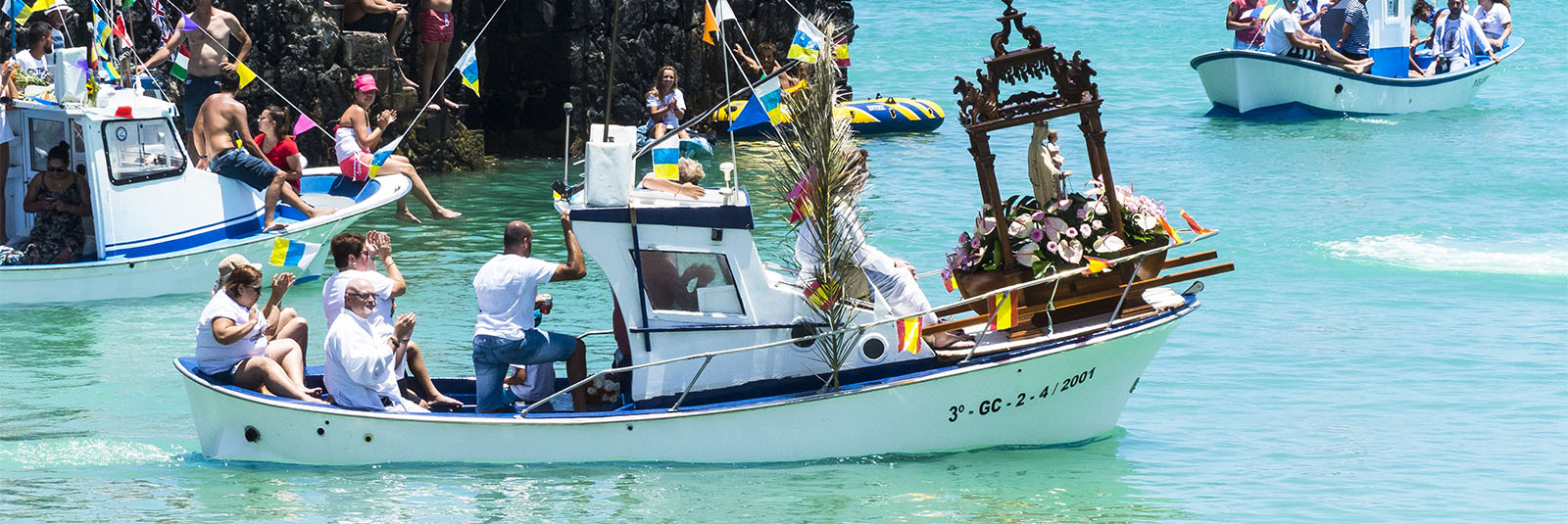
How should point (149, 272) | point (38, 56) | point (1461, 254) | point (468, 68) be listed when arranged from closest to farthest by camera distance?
point (149, 272) → point (38, 56) → point (468, 68) → point (1461, 254)

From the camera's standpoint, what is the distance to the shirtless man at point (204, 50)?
19250 millimetres

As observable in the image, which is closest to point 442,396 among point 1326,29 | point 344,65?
point 344,65

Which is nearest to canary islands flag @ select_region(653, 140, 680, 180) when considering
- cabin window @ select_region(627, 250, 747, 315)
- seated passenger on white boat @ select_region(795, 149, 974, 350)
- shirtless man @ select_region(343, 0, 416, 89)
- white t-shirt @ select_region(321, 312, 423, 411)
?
cabin window @ select_region(627, 250, 747, 315)

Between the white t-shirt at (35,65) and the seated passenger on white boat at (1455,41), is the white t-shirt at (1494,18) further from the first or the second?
the white t-shirt at (35,65)

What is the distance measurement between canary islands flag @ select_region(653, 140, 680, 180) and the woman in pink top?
75.5 ft

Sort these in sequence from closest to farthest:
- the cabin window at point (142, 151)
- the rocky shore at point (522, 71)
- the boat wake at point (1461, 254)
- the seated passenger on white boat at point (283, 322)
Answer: the seated passenger on white boat at point (283, 322), the cabin window at point (142, 151), the boat wake at point (1461, 254), the rocky shore at point (522, 71)

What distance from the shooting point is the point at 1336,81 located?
31.4m

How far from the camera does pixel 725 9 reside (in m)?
22.3

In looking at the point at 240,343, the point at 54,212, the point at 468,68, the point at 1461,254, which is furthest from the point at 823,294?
the point at 1461,254

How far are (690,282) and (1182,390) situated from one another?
5134 mm

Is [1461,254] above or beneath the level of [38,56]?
beneath

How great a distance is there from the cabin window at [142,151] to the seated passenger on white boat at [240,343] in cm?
537

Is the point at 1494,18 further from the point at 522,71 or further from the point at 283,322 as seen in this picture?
the point at 283,322

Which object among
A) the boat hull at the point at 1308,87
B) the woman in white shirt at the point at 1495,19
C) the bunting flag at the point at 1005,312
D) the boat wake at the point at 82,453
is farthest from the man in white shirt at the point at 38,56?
the woman in white shirt at the point at 1495,19
